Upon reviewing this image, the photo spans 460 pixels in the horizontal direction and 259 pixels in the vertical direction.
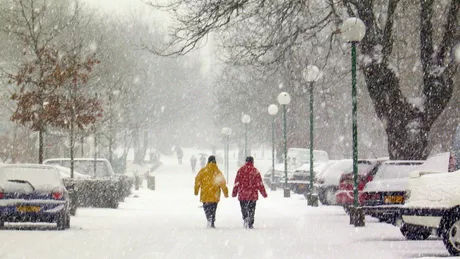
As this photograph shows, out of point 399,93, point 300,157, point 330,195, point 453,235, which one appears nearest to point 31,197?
point 453,235

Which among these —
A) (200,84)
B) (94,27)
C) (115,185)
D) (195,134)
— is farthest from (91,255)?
(195,134)

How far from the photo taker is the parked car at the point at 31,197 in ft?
57.0

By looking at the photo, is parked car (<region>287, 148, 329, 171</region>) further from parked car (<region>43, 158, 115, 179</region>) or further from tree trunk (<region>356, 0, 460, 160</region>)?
tree trunk (<region>356, 0, 460, 160</region>)

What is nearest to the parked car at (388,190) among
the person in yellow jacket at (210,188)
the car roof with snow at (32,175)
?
the person in yellow jacket at (210,188)

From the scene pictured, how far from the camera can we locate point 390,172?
60.2ft

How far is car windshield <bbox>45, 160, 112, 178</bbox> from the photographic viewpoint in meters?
29.2

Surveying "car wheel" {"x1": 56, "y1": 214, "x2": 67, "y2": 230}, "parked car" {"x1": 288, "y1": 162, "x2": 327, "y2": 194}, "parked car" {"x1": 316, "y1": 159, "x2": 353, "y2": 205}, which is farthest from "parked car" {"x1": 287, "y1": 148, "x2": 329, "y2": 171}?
"car wheel" {"x1": 56, "y1": 214, "x2": 67, "y2": 230}

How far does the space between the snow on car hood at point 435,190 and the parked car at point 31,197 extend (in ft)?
25.1

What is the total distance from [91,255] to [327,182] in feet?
49.0

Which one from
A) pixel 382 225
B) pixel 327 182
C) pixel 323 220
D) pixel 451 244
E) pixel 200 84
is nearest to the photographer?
pixel 451 244

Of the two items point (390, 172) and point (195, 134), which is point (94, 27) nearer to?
point (390, 172)

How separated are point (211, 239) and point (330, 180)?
11480mm

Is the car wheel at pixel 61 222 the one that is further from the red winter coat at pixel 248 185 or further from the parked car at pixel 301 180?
the parked car at pixel 301 180

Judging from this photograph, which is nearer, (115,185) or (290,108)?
(115,185)
